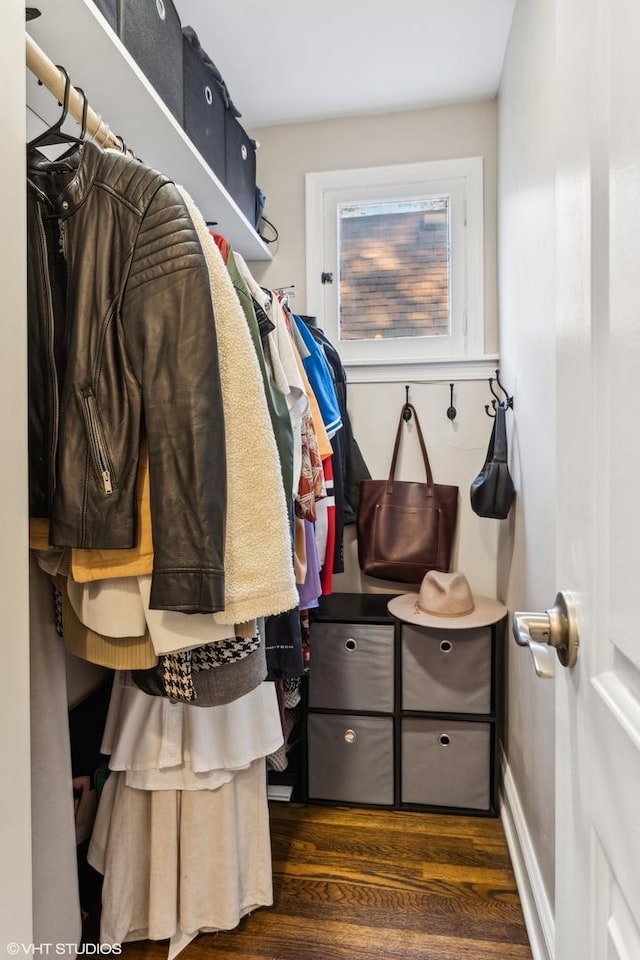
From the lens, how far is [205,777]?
1.31m

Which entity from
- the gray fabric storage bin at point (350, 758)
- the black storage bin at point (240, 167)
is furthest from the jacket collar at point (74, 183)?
the gray fabric storage bin at point (350, 758)

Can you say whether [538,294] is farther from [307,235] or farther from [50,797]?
[50,797]

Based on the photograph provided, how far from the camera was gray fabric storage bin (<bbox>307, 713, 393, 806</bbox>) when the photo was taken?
194 cm

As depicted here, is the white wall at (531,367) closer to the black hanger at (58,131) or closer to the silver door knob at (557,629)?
the silver door knob at (557,629)

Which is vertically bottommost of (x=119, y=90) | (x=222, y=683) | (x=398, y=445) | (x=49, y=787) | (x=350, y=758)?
(x=350, y=758)

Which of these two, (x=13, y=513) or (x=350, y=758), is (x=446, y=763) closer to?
(x=350, y=758)

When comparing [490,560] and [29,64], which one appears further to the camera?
[490,560]

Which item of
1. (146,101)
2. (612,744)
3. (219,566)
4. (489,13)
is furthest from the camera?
(489,13)

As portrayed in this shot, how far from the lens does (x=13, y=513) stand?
2.19 ft

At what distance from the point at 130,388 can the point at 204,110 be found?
1.20 metres

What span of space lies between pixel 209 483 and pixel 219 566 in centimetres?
11

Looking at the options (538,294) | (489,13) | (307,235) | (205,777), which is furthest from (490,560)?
(489,13)

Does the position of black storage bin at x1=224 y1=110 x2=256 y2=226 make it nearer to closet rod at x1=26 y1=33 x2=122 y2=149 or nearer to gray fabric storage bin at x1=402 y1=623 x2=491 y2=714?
closet rod at x1=26 y1=33 x2=122 y2=149


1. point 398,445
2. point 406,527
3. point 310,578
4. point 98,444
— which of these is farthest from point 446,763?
point 98,444
